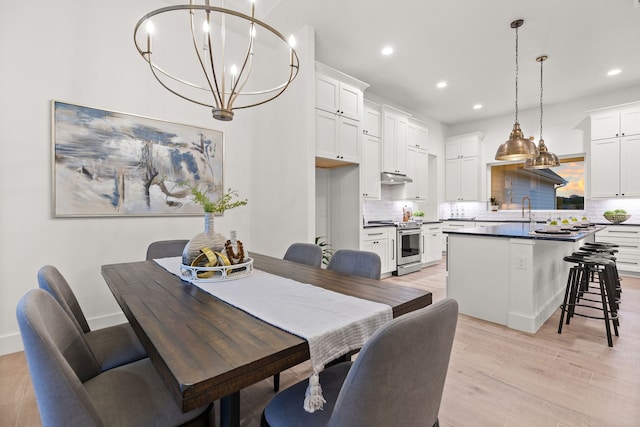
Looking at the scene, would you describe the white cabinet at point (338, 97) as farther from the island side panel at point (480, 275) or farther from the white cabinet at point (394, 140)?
the island side panel at point (480, 275)

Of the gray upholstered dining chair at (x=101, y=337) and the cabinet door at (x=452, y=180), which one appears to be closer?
the gray upholstered dining chair at (x=101, y=337)

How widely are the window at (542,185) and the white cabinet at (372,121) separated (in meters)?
3.51

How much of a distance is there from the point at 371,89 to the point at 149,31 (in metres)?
4.43

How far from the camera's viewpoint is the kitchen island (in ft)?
9.07

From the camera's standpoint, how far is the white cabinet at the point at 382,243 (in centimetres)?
439

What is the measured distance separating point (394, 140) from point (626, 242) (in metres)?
4.15

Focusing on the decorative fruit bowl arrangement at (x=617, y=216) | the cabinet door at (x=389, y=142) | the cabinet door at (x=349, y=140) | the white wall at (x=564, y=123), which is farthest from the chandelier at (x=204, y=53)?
the decorative fruit bowl arrangement at (x=617, y=216)

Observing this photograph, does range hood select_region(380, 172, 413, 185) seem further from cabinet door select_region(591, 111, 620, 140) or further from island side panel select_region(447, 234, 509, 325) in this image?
cabinet door select_region(591, 111, 620, 140)

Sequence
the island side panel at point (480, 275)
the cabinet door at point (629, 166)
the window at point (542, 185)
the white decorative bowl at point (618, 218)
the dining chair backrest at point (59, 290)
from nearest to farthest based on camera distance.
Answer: the dining chair backrest at point (59, 290) → the island side panel at point (480, 275) → the cabinet door at point (629, 166) → the white decorative bowl at point (618, 218) → the window at point (542, 185)

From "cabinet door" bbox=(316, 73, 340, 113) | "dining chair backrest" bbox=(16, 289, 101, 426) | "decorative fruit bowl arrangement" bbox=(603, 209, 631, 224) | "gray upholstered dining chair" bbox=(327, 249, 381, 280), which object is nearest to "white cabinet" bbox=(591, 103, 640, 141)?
"decorative fruit bowl arrangement" bbox=(603, 209, 631, 224)

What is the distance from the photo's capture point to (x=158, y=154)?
3.04 metres

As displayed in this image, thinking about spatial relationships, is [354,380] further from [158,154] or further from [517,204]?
[517,204]

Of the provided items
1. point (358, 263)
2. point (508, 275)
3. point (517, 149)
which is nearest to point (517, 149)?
point (517, 149)

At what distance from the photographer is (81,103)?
264cm
